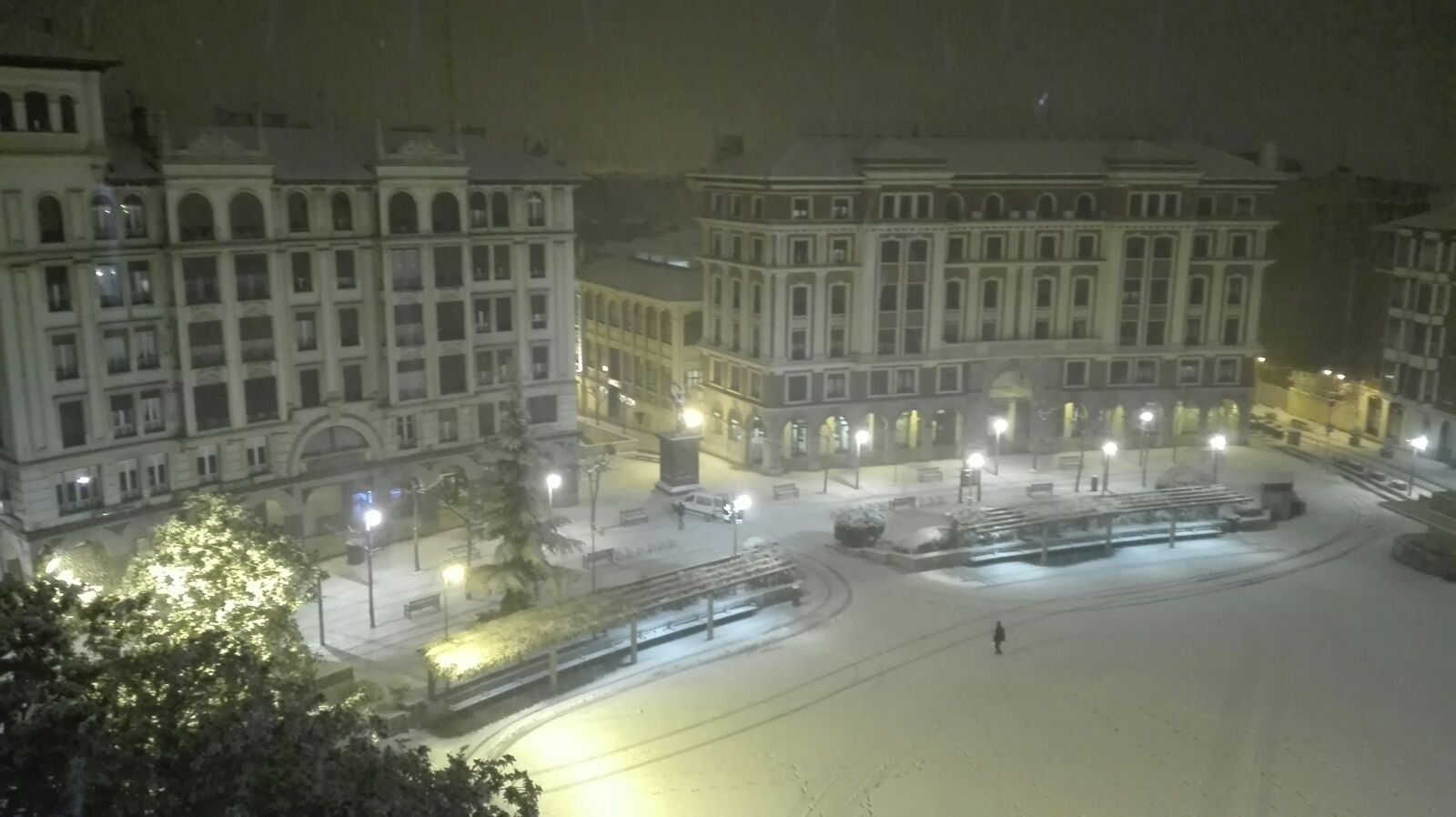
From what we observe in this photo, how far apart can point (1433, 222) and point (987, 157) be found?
2733 centimetres

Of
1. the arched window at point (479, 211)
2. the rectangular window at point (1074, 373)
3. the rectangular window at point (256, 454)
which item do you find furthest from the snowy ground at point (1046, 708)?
the arched window at point (479, 211)

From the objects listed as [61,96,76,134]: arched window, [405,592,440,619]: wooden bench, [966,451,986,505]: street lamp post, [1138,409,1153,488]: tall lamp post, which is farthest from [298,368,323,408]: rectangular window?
[1138,409,1153,488]: tall lamp post

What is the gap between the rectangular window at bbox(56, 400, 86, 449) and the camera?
135ft

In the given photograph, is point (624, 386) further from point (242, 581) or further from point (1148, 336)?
point (242, 581)

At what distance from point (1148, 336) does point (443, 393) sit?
43275mm

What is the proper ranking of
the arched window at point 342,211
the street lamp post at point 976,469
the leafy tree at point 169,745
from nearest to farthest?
the leafy tree at point 169,745
the arched window at point 342,211
the street lamp post at point 976,469

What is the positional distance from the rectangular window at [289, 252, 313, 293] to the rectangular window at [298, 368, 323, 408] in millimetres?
3558

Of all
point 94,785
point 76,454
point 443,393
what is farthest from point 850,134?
point 94,785

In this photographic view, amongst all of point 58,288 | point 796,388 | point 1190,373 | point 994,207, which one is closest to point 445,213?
point 58,288

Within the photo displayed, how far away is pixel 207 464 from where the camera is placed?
A: 4500 centimetres

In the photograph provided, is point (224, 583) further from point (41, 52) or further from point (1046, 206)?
point (1046, 206)

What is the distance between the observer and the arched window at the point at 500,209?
51.9 m

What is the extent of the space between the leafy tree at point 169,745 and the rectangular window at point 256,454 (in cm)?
2870

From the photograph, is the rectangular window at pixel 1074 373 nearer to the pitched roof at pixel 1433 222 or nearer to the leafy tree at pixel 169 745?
the pitched roof at pixel 1433 222
